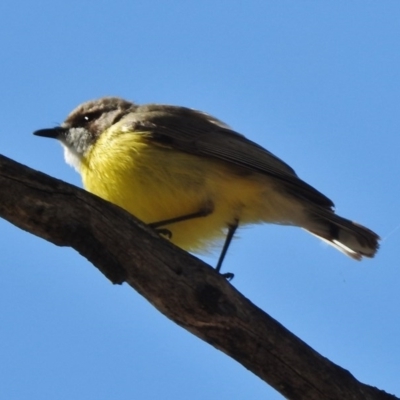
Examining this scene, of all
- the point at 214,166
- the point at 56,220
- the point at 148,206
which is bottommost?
the point at 56,220

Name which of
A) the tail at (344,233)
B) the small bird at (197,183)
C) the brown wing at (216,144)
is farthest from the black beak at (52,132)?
the tail at (344,233)

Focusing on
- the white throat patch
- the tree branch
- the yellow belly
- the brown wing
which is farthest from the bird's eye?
the tree branch

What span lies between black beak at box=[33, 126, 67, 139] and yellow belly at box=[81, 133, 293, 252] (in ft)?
2.88

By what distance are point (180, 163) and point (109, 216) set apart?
2103mm

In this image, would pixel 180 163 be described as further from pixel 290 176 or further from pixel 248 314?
pixel 248 314

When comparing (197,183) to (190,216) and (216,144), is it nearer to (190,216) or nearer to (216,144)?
(190,216)

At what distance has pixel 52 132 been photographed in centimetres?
827

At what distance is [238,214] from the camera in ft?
23.7

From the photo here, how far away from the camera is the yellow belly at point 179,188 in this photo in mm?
6891

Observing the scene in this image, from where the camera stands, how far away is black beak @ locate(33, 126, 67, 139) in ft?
27.0

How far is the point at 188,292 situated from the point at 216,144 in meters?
2.63

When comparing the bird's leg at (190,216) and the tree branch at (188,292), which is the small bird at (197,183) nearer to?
the bird's leg at (190,216)

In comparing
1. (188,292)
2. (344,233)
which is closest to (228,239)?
(344,233)

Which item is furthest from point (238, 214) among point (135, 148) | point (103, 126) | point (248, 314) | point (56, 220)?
point (56, 220)
